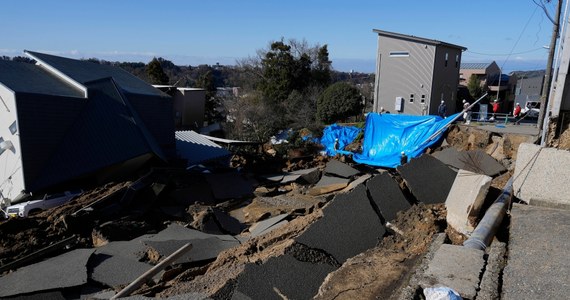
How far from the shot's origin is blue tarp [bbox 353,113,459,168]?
57.3 ft

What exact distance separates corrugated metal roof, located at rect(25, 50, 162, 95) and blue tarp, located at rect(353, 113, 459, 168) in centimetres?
1009

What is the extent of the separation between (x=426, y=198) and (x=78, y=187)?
1106cm

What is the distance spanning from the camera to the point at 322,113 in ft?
89.2

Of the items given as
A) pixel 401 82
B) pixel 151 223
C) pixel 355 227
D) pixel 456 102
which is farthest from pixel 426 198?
pixel 456 102

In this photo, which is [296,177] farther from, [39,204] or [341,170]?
[39,204]

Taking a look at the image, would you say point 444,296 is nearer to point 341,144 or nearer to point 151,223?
point 151,223

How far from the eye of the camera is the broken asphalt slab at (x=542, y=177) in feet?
20.2

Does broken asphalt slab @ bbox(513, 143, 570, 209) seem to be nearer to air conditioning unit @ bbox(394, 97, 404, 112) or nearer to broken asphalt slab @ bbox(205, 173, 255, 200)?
broken asphalt slab @ bbox(205, 173, 255, 200)

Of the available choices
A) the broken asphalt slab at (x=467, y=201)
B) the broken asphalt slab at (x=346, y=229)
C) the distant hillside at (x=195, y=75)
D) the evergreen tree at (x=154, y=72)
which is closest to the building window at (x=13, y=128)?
the distant hillside at (x=195, y=75)

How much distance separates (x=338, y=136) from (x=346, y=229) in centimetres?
1597

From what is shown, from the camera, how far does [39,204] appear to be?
12133 millimetres

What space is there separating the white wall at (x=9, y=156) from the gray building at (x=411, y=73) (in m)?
22.3

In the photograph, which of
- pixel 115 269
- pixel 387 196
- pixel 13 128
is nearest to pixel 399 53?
pixel 387 196

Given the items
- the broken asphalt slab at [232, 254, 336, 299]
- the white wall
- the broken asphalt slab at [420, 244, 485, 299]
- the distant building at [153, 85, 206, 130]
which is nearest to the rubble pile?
the broken asphalt slab at [232, 254, 336, 299]
